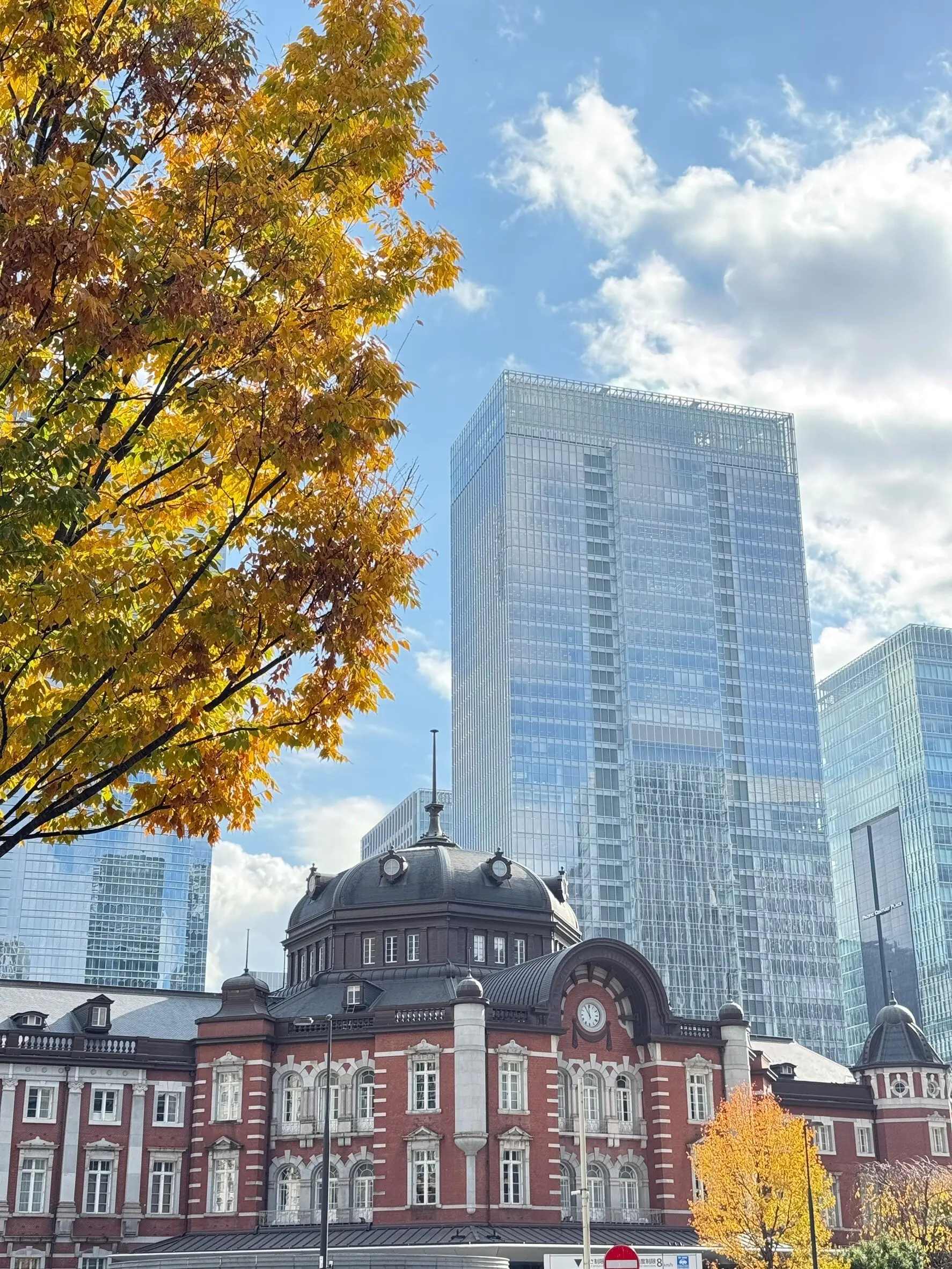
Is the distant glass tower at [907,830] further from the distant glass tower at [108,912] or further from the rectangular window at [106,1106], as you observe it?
the rectangular window at [106,1106]

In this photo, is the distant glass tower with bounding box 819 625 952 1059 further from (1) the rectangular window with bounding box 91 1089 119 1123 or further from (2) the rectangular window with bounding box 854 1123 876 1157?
(1) the rectangular window with bounding box 91 1089 119 1123

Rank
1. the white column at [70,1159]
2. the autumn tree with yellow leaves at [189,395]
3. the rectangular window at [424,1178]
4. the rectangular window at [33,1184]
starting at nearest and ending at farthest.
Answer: the autumn tree with yellow leaves at [189,395], the rectangular window at [424,1178], the rectangular window at [33,1184], the white column at [70,1159]

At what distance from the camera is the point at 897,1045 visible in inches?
2788

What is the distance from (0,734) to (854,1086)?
6669 cm

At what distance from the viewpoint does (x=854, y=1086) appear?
6988cm

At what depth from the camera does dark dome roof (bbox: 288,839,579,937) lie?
6631 centimetres

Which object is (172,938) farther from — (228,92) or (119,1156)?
(228,92)

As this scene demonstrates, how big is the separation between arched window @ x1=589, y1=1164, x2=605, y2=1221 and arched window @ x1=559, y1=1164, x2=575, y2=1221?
839 millimetres

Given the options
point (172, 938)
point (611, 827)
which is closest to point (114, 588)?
point (611, 827)

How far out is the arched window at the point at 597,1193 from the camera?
58469mm

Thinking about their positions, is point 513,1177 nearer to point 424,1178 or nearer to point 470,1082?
point 424,1178

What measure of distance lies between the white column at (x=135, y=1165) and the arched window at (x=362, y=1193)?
9110mm

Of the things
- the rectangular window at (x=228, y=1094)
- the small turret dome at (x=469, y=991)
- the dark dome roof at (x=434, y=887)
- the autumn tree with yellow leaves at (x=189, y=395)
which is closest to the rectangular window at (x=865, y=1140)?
the dark dome roof at (x=434, y=887)

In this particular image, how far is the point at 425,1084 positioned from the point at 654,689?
98698mm
